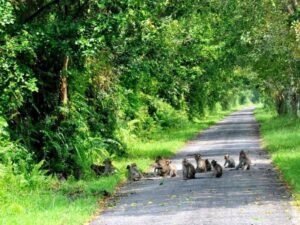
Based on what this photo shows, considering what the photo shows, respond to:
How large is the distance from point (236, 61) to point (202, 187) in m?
28.0

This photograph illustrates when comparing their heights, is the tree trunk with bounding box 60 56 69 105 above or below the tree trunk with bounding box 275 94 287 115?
above

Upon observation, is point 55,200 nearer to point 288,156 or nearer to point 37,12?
point 37,12

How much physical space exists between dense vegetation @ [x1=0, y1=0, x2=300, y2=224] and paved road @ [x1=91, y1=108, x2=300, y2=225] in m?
1.85

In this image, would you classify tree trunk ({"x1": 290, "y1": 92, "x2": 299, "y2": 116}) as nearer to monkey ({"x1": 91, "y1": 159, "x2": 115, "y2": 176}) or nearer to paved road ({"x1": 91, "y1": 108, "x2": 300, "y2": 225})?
paved road ({"x1": 91, "y1": 108, "x2": 300, "y2": 225})

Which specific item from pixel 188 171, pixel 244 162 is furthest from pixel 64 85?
pixel 244 162

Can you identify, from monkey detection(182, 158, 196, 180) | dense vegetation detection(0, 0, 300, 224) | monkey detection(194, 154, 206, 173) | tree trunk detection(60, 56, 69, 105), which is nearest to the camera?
dense vegetation detection(0, 0, 300, 224)

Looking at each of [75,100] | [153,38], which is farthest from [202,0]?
[75,100]

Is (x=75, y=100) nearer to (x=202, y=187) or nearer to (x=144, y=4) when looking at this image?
(x=144, y=4)

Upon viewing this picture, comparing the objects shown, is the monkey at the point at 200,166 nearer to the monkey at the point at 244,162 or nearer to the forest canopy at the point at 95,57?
the monkey at the point at 244,162

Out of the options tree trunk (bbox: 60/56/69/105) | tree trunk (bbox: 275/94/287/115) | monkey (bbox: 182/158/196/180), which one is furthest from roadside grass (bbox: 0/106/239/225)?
tree trunk (bbox: 275/94/287/115)

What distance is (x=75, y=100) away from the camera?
75.0ft

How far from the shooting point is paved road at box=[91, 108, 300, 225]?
42.2ft

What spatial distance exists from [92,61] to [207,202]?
10528 millimetres

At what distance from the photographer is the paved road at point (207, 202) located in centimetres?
1288
